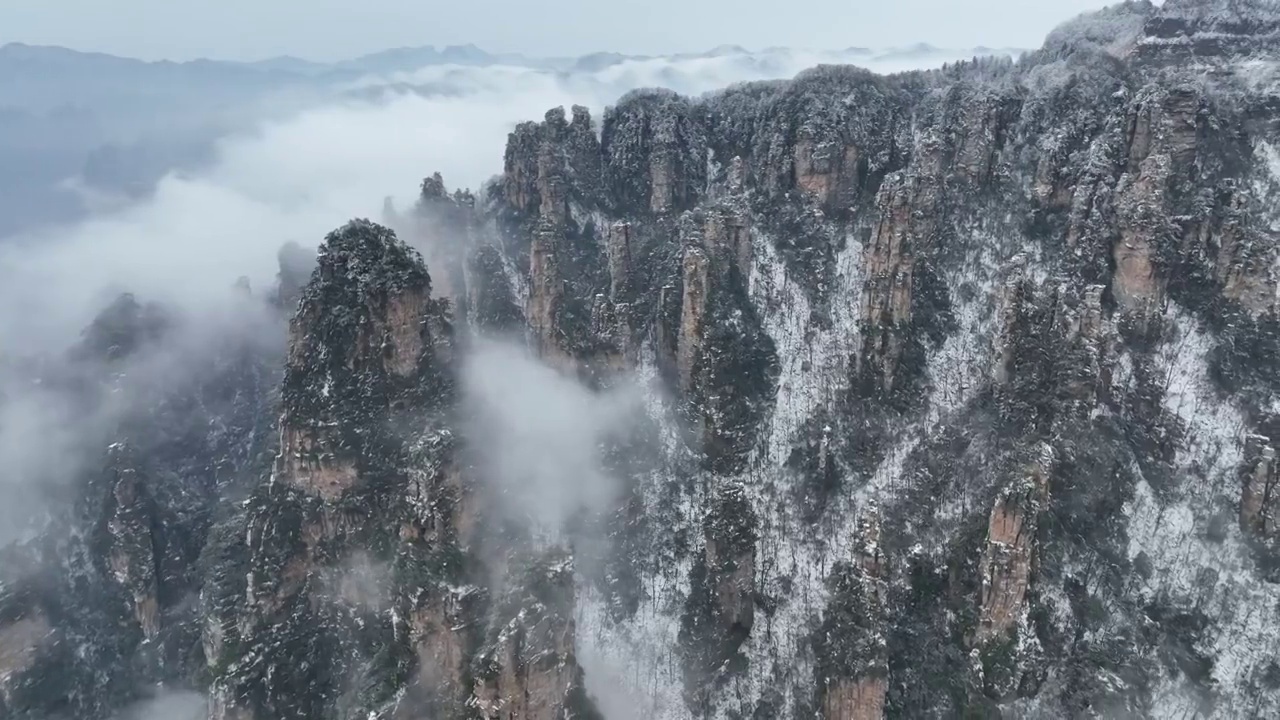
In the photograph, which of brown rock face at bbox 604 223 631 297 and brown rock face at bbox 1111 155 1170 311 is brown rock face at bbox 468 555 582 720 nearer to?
brown rock face at bbox 604 223 631 297

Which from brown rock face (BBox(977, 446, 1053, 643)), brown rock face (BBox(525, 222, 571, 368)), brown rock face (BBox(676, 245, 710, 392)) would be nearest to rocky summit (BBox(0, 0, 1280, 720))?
brown rock face (BBox(977, 446, 1053, 643))

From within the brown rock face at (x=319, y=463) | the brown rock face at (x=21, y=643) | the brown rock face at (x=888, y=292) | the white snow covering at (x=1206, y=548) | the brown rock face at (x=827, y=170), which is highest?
the brown rock face at (x=827, y=170)

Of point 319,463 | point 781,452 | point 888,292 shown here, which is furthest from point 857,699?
point 888,292

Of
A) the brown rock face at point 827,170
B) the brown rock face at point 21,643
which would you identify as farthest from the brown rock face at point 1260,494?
the brown rock face at point 21,643

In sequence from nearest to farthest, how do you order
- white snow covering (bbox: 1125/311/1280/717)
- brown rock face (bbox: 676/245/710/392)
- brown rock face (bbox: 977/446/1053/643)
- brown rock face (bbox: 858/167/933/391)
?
brown rock face (bbox: 977/446/1053/643), white snow covering (bbox: 1125/311/1280/717), brown rock face (bbox: 858/167/933/391), brown rock face (bbox: 676/245/710/392)

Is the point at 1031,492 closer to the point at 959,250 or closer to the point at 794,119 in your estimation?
the point at 959,250

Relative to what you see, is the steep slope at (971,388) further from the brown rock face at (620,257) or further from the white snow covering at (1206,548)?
the brown rock face at (620,257)
